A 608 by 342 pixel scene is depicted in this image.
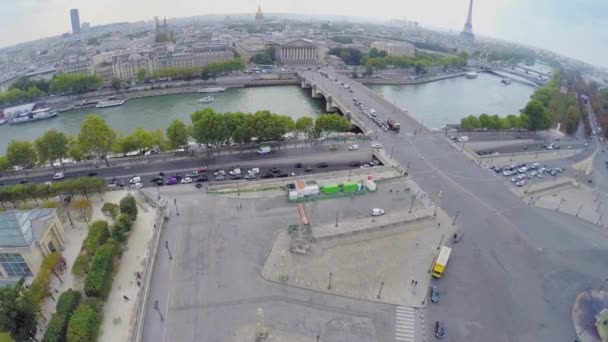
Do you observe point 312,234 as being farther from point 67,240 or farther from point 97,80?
point 97,80

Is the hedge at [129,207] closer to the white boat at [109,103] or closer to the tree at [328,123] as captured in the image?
the tree at [328,123]

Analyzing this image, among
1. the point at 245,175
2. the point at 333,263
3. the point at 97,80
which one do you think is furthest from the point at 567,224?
the point at 97,80

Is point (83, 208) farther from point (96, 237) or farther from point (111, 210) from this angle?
point (96, 237)

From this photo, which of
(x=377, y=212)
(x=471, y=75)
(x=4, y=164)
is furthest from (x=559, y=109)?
(x=4, y=164)

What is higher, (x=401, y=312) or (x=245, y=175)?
(x=245, y=175)

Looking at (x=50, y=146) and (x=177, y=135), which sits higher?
(x=177, y=135)

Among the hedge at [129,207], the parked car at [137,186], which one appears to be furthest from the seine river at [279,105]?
the hedge at [129,207]

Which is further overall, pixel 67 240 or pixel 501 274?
pixel 67 240
